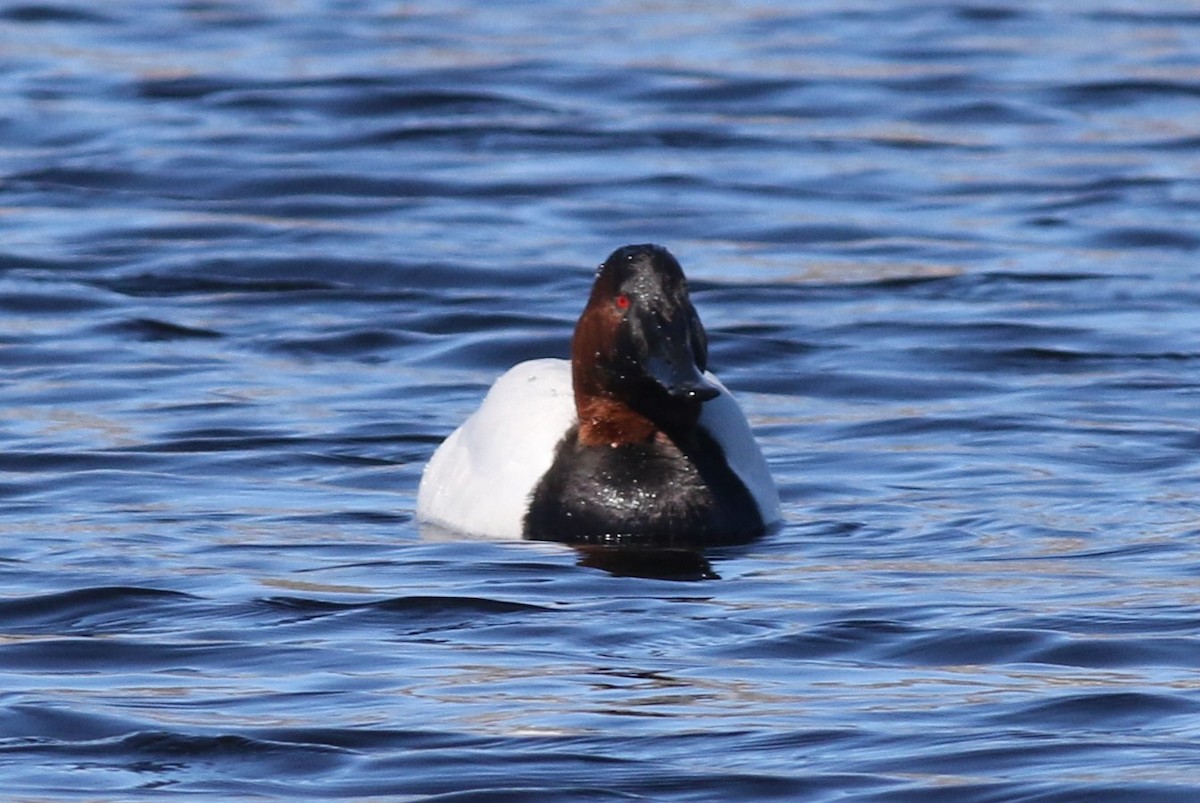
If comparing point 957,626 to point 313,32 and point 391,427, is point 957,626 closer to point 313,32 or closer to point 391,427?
point 391,427

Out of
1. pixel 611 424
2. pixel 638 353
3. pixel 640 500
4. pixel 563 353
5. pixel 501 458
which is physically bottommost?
pixel 563 353

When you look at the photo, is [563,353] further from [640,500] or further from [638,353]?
[638,353]

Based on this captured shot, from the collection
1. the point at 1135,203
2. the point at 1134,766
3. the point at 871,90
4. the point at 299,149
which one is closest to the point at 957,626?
the point at 1134,766

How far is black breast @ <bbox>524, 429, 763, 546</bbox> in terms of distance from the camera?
930 centimetres

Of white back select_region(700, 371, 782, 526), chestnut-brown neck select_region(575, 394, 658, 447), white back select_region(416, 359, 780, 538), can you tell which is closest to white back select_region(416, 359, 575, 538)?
white back select_region(416, 359, 780, 538)

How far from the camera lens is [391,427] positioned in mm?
11281

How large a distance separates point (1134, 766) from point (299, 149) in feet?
40.2

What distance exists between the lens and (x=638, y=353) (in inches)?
361

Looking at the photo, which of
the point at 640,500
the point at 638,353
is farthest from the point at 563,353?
the point at 638,353

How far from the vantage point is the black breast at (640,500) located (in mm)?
9297

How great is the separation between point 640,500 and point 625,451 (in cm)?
22

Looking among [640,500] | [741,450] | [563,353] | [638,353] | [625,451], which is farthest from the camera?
[563,353]

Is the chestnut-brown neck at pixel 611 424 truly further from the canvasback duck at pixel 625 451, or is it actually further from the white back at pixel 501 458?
the white back at pixel 501 458

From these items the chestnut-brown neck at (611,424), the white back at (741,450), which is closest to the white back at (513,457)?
the white back at (741,450)
